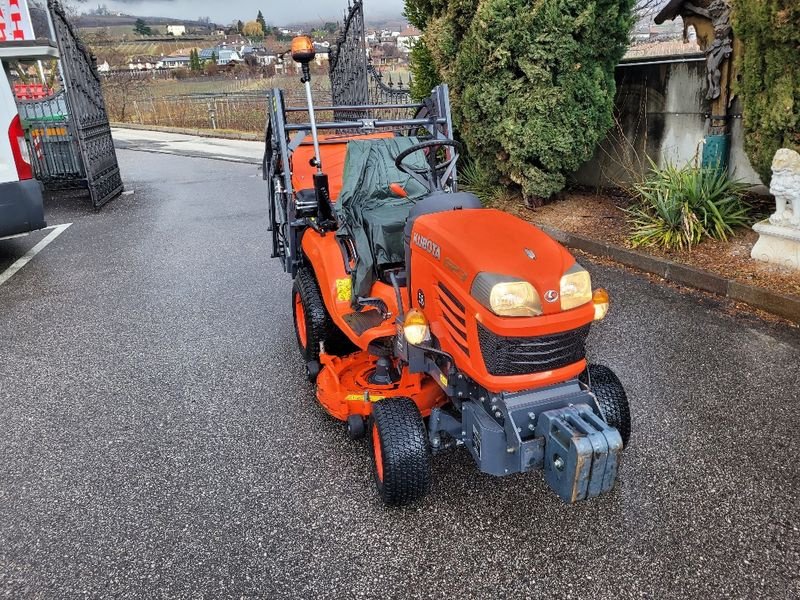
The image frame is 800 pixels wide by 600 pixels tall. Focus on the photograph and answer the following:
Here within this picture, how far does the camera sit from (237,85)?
25.1m

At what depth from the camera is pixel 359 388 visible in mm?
3281

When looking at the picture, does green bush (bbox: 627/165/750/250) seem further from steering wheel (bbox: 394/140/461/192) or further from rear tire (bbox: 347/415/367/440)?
rear tire (bbox: 347/415/367/440)

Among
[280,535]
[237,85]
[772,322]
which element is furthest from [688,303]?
[237,85]

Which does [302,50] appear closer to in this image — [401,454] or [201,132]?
[401,454]

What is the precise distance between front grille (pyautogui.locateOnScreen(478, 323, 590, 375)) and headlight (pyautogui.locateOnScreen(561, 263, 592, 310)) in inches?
Answer: 4.2

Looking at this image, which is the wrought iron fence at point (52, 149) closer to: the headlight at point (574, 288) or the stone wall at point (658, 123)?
the stone wall at point (658, 123)

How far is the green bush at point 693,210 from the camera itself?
5605 millimetres

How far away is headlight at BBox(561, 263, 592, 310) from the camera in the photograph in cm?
231

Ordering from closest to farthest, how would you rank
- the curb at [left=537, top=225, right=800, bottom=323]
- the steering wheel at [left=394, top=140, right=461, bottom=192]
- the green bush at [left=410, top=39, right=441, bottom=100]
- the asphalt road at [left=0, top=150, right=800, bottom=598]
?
the asphalt road at [left=0, top=150, right=800, bottom=598]
the steering wheel at [left=394, top=140, right=461, bottom=192]
the curb at [left=537, top=225, right=800, bottom=323]
the green bush at [left=410, top=39, right=441, bottom=100]

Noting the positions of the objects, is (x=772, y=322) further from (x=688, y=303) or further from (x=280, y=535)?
(x=280, y=535)

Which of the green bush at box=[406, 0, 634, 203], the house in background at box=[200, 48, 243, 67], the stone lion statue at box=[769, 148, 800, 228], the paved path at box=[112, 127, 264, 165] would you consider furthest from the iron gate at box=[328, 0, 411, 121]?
the house in background at box=[200, 48, 243, 67]

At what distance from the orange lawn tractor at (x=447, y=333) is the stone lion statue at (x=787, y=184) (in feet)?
9.00

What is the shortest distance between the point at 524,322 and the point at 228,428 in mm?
1962

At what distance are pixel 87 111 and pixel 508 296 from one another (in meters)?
9.56
